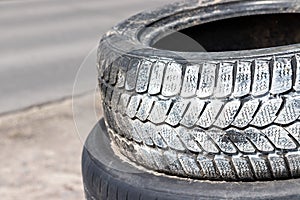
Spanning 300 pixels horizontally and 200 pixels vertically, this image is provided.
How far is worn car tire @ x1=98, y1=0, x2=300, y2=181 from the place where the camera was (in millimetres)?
1438

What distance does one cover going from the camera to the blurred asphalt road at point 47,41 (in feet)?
15.4

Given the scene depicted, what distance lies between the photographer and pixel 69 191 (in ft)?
10.6

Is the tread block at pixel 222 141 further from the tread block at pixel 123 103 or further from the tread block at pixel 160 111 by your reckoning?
the tread block at pixel 123 103

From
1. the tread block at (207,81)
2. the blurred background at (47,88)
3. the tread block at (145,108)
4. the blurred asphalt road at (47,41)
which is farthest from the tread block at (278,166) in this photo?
the blurred asphalt road at (47,41)

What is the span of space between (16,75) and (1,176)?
174 centimetres

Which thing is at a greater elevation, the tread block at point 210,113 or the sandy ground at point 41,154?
the tread block at point 210,113

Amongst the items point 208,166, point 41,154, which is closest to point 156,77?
point 208,166

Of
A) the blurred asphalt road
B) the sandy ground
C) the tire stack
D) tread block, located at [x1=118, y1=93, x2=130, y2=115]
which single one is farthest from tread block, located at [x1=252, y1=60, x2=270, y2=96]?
the blurred asphalt road

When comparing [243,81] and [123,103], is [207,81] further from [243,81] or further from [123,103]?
[123,103]

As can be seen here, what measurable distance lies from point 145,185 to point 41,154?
2231mm

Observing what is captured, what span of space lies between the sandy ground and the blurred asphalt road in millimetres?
205

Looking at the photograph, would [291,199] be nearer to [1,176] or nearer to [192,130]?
[192,130]

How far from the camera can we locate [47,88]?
4730mm

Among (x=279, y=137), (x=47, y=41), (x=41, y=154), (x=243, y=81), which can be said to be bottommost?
(x=47, y=41)
